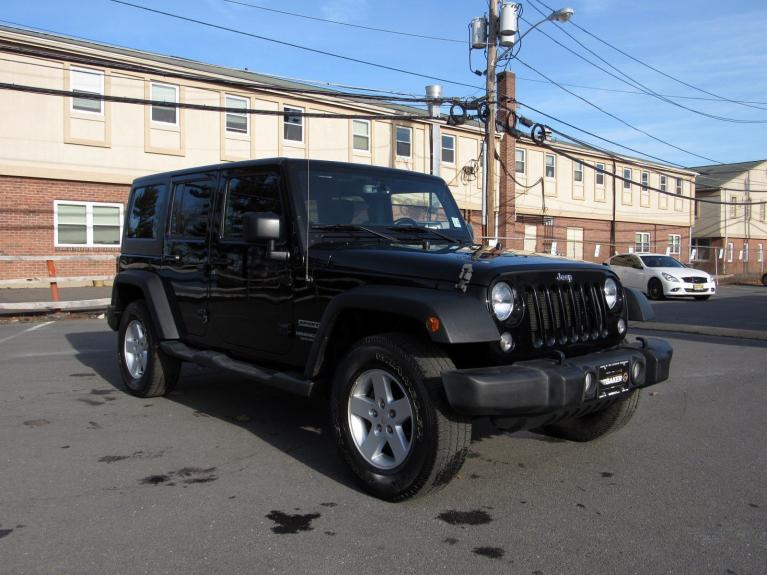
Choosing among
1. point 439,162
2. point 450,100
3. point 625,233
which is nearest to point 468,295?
point 450,100

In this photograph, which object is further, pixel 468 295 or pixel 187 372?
pixel 187 372

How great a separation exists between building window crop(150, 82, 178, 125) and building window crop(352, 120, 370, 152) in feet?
21.8

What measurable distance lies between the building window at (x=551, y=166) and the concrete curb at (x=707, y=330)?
70.1 ft

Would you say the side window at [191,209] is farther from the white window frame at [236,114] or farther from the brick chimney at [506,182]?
the brick chimney at [506,182]

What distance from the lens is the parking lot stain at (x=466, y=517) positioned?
3.54 metres

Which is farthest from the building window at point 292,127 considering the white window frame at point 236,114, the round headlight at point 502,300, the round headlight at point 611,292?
the round headlight at point 502,300

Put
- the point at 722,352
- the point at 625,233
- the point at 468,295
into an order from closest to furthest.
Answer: the point at 468,295, the point at 722,352, the point at 625,233

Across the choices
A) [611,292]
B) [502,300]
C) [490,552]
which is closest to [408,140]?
[611,292]

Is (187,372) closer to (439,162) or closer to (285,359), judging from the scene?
(285,359)

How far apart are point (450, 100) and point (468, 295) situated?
16.4 meters

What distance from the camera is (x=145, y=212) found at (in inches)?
258

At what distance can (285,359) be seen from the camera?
4699mm

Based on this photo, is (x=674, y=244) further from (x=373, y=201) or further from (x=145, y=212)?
(x=373, y=201)

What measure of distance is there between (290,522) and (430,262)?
158 cm
